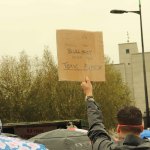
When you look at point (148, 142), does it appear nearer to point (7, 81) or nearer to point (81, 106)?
point (81, 106)

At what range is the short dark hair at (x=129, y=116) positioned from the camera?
12.9 ft

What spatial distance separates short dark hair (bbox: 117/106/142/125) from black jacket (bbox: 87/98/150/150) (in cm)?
12

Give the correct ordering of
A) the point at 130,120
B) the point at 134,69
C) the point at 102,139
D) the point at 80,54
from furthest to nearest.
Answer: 1. the point at 134,69
2. the point at 80,54
3. the point at 102,139
4. the point at 130,120

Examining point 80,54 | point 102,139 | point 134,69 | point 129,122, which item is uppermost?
point 134,69

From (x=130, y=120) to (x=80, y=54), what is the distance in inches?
90.3

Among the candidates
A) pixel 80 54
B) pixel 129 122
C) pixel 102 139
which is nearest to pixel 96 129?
pixel 102 139

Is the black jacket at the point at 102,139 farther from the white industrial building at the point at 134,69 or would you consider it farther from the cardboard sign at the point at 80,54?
the white industrial building at the point at 134,69

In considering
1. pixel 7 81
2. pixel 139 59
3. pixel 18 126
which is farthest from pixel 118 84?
pixel 139 59

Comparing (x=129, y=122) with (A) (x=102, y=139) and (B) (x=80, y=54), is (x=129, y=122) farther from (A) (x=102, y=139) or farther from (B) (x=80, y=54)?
(B) (x=80, y=54)

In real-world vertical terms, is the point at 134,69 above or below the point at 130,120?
above

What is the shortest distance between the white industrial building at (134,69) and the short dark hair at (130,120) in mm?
80811

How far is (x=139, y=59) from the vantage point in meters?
86.8

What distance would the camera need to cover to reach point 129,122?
393 centimetres

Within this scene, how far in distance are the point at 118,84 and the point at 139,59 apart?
35384 mm
